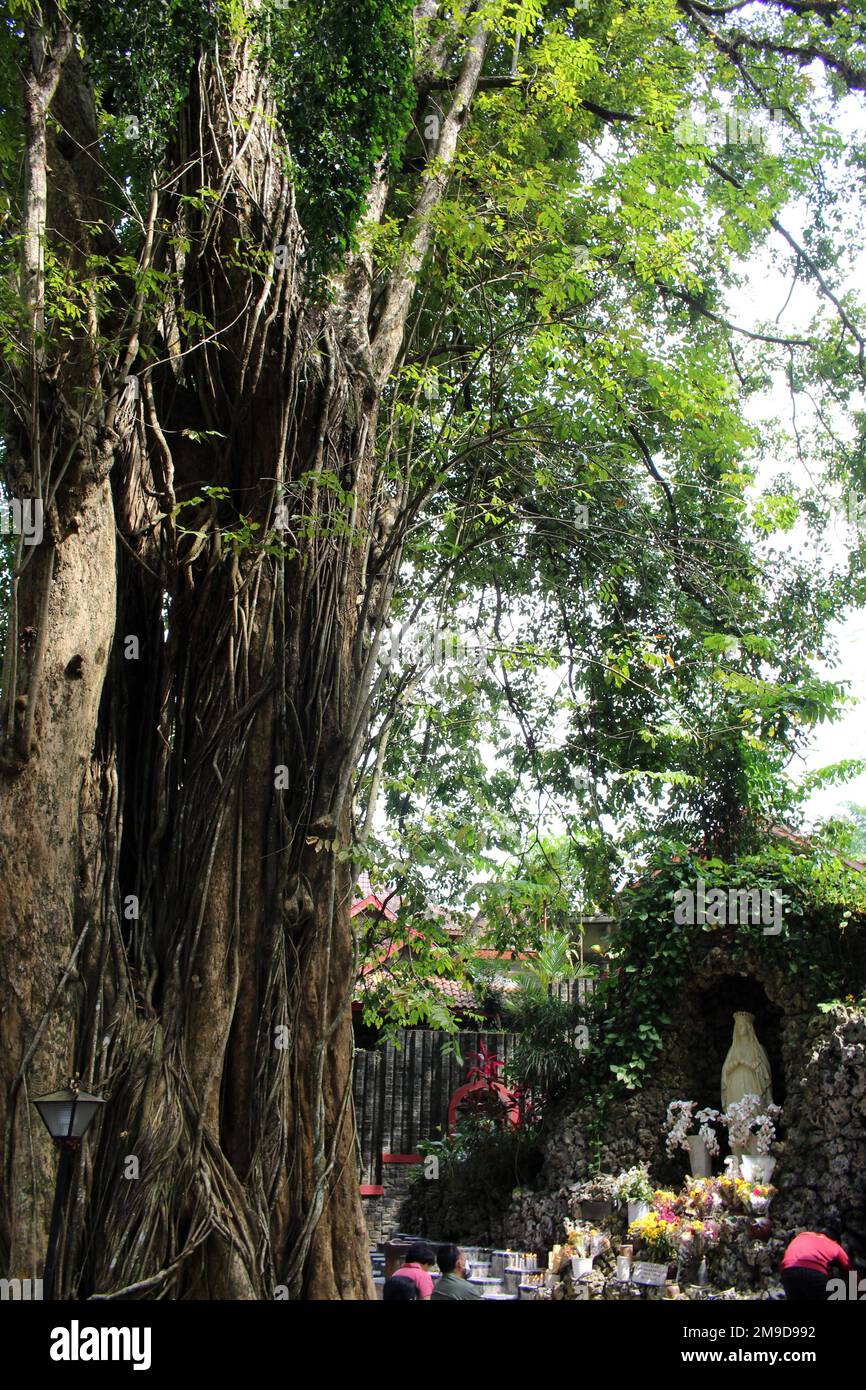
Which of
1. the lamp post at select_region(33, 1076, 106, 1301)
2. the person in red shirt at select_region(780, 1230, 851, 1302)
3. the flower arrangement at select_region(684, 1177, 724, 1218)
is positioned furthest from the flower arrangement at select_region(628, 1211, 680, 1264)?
the lamp post at select_region(33, 1076, 106, 1301)

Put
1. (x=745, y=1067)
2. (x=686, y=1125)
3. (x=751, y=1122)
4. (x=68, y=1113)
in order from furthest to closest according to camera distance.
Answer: (x=745, y=1067)
(x=686, y=1125)
(x=751, y=1122)
(x=68, y=1113)

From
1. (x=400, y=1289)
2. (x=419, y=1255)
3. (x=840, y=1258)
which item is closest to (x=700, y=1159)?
(x=840, y=1258)

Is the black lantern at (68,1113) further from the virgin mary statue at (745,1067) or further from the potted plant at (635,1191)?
the virgin mary statue at (745,1067)

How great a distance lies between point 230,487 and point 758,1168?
511cm

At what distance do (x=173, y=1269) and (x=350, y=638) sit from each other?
2597 mm

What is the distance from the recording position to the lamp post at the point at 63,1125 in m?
3.42

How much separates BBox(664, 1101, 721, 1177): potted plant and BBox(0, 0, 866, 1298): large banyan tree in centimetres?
374

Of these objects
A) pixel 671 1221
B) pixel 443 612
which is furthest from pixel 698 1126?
pixel 443 612

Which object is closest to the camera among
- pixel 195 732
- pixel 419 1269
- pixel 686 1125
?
pixel 419 1269

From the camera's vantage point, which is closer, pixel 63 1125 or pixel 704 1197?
pixel 63 1125

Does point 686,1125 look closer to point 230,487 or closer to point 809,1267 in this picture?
point 809,1267

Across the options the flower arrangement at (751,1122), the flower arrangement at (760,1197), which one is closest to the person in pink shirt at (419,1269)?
the flower arrangement at (760,1197)

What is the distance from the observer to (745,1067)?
25.6 ft

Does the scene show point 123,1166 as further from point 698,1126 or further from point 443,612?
point 698,1126
